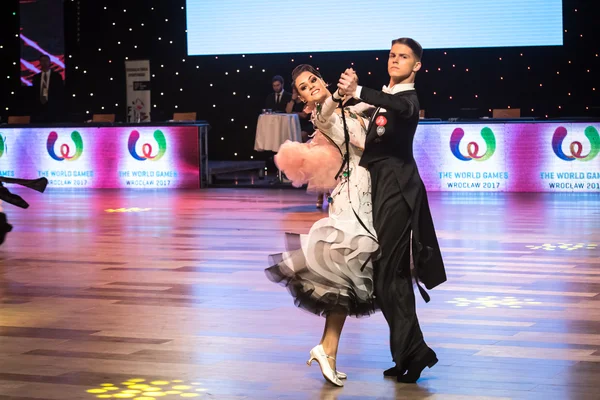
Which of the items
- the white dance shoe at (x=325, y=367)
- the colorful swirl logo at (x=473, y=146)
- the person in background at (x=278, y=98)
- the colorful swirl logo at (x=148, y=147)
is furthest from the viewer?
the person in background at (x=278, y=98)

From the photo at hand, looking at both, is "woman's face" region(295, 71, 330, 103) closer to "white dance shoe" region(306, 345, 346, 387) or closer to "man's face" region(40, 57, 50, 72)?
"white dance shoe" region(306, 345, 346, 387)

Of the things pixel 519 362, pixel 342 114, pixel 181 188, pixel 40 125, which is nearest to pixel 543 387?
pixel 519 362

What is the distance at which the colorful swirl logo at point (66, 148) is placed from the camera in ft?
50.7

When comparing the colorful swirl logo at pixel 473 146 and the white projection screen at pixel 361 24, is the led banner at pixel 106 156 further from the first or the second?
the colorful swirl logo at pixel 473 146

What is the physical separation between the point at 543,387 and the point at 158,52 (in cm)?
1617

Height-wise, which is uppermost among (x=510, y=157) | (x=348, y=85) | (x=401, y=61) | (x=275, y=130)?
(x=401, y=61)

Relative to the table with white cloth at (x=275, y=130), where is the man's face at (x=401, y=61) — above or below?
above

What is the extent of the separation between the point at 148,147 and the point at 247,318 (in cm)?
985

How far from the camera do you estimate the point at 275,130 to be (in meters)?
15.0

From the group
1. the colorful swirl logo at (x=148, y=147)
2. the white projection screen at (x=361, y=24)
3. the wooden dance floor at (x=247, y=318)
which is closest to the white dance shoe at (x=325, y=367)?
the wooden dance floor at (x=247, y=318)

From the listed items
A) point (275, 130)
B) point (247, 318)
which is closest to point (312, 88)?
point (247, 318)

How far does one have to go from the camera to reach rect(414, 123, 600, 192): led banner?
1342 cm

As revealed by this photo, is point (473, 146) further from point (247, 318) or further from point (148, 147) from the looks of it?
point (247, 318)

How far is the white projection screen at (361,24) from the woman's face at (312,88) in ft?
42.1
